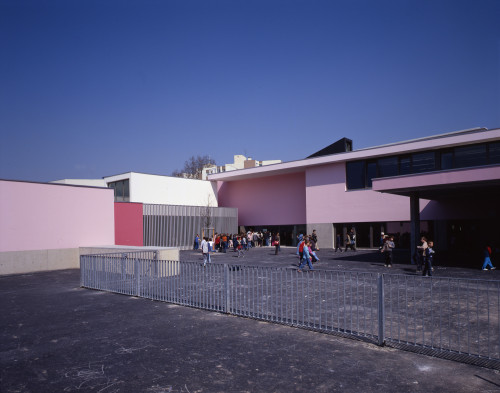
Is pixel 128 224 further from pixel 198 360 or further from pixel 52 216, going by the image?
pixel 198 360

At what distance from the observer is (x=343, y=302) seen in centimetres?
902

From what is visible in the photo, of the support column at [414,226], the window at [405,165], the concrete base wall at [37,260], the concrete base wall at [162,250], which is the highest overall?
the window at [405,165]

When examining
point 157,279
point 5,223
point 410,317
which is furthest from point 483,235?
point 5,223

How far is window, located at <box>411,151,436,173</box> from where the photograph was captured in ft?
91.1

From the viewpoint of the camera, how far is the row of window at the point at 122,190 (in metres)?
36.1

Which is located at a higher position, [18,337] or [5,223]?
[5,223]

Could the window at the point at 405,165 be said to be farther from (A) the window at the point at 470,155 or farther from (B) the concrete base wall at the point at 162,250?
(B) the concrete base wall at the point at 162,250

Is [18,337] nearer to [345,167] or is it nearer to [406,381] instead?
[406,381]

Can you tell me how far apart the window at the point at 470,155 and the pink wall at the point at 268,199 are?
1546 centimetres

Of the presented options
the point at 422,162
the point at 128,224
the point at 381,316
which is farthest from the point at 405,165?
the point at 381,316

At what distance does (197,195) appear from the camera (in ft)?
138

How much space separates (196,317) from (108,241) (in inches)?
688

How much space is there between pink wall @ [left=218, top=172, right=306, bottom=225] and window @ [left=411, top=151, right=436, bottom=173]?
487 inches

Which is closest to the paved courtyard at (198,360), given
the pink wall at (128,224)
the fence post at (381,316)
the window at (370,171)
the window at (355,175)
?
the fence post at (381,316)
